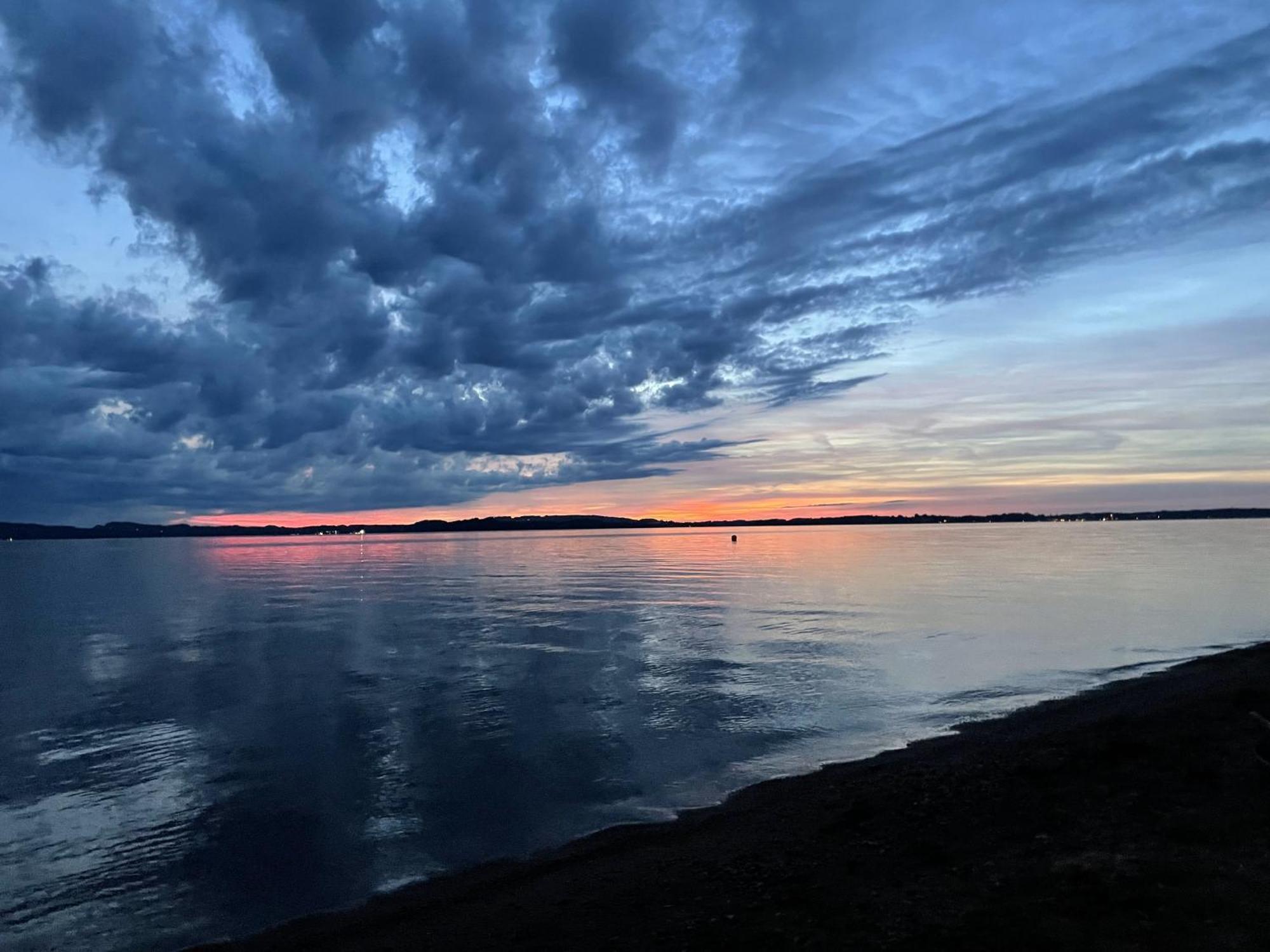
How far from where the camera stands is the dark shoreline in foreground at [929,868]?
798 centimetres

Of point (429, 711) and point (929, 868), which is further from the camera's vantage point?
point (429, 711)

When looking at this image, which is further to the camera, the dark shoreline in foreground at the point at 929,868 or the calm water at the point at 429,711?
the calm water at the point at 429,711

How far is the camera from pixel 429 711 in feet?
76.3

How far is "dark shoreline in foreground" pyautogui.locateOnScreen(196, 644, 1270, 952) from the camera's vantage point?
7980 millimetres

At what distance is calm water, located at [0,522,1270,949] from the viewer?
13266 mm

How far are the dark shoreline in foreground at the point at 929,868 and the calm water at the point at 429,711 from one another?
1861 millimetres

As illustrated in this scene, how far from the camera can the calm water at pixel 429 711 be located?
13.3 m

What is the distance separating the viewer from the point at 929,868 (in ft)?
32.2

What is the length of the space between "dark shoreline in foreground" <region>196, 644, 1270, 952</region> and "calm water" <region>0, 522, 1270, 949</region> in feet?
6.11

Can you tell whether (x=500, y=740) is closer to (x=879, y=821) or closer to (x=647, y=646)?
(x=879, y=821)

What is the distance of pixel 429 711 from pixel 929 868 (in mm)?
16641

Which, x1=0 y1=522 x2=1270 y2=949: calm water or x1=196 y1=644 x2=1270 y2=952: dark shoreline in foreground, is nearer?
x1=196 y1=644 x2=1270 y2=952: dark shoreline in foreground

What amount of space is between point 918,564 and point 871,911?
8417 centimetres

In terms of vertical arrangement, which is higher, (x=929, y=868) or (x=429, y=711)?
(x=929, y=868)
